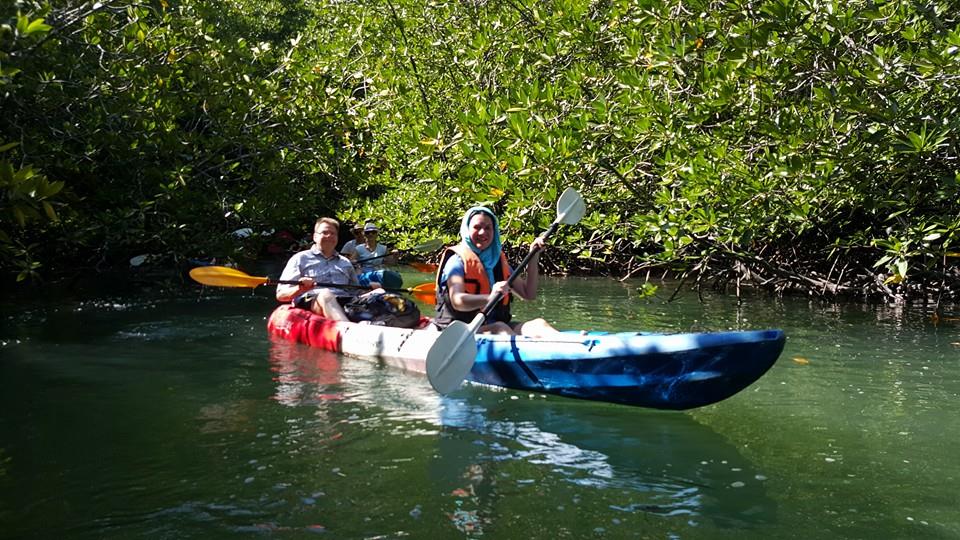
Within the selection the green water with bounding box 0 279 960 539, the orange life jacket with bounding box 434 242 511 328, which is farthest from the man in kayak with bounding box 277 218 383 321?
the orange life jacket with bounding box 434 242 511 328

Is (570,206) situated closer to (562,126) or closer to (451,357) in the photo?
(451,357)

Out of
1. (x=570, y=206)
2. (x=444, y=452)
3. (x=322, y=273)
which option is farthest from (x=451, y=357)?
(x=322, y=273)

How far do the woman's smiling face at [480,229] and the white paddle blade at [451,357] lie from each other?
0.87 meters

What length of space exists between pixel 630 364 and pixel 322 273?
4.05 metres

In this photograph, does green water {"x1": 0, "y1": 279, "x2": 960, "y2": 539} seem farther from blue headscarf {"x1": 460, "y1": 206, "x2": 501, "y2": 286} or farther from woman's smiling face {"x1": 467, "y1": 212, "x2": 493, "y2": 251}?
woman's smiling face {"x1": 467, "y1": 212, "x2": 493, "y2": 251}

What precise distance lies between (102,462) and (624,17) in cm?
654

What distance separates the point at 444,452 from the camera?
4.79 meters

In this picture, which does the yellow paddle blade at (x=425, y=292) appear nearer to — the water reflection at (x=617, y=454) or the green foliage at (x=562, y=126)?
the green foliage at (x=562, y=126)

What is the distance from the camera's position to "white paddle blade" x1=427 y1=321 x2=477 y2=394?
554cm

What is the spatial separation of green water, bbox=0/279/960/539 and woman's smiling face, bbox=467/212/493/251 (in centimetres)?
99

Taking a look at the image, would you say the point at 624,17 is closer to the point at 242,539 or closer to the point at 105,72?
the point at 105,72

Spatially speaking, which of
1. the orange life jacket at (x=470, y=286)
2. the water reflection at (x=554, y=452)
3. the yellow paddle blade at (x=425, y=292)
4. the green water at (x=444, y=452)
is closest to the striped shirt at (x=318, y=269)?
the yellow paddle blade at (x=425, y=292)

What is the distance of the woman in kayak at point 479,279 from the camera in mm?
6344

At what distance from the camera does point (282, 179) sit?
1245cm
